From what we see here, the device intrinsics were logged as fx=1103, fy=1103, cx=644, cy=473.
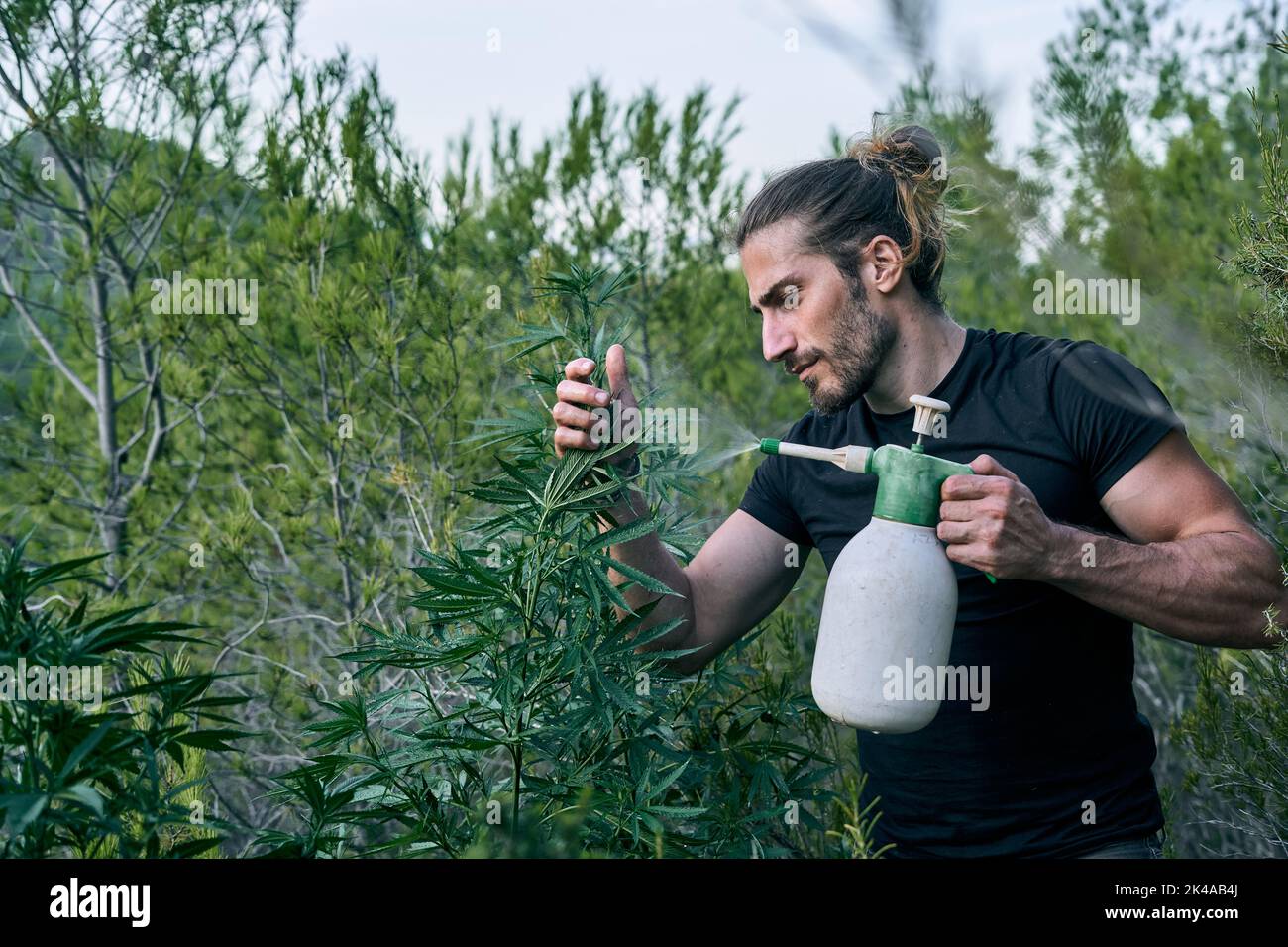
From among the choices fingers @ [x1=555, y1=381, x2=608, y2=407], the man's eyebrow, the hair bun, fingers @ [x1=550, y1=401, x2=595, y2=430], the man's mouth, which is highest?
the hair bun

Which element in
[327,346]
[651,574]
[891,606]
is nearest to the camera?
[891,606]

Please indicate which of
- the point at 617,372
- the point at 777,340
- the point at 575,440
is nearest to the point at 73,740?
the point at 575,440

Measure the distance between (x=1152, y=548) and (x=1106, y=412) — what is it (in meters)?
0.32

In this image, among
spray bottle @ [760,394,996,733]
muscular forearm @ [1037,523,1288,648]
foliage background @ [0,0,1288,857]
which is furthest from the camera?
foliage background @ [0,0,1288,857]

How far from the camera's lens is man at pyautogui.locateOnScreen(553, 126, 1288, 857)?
1911mm

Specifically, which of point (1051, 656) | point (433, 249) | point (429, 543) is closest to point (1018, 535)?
point (1051, 656)

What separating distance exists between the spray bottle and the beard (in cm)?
63

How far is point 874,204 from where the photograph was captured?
8.05 feet

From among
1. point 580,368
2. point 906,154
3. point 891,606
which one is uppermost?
point 906,154

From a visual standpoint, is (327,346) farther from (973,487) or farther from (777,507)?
(973,487)

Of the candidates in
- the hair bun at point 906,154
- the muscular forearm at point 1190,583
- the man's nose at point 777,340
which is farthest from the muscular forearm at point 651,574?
the hair bun at point 906,154

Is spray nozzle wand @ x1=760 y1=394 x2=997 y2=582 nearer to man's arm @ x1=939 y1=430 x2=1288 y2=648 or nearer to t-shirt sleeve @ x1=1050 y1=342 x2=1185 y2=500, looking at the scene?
man's arm @ x1=939 y1=430 x2=1288 y2=648

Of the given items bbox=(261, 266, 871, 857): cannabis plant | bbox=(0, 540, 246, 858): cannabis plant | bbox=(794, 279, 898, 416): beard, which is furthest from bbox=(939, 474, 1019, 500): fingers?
bbox=(0, 540, 246, 858): cannabis plant
